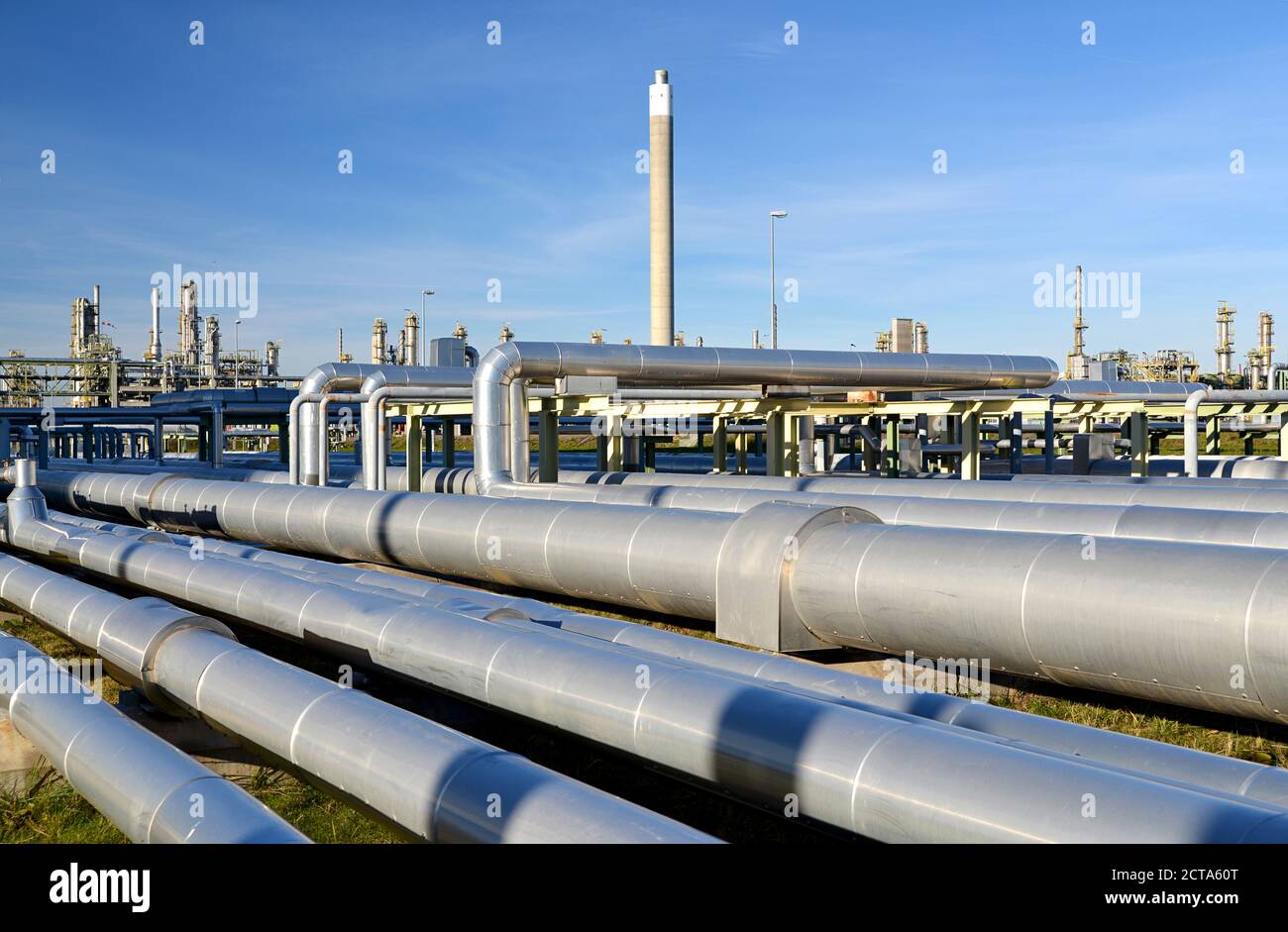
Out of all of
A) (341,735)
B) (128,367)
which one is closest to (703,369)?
(341,735)

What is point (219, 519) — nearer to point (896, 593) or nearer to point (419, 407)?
point (419, 407)

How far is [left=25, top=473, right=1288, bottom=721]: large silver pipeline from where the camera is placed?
5668 mm

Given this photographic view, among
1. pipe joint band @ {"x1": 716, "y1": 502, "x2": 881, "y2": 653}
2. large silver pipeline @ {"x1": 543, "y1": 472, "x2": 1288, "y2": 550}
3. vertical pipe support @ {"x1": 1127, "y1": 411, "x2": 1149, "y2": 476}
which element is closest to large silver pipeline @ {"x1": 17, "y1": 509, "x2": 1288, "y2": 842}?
pipe joint band @ {"x1": 716, "y1": 502, "x2": 881, "y2": 653}

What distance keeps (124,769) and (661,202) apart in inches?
1112

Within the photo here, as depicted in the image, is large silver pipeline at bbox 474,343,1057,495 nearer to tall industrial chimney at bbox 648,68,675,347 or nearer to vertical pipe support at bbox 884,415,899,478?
vertical pipe support at bbox 884,415,899,478

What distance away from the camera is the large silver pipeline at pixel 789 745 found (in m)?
3.45

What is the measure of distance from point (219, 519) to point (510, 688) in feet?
36.2

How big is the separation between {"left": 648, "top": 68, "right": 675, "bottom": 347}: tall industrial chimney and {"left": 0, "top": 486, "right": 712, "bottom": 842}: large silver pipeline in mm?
24110

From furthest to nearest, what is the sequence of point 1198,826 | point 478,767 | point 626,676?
point 626,676 → point 478,767 → point 1198,826

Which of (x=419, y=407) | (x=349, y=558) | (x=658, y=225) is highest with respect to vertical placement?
(x=658, y=225)

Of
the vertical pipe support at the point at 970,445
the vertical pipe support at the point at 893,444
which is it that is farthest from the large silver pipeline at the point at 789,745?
the vertical pipe support at the point at 893,444

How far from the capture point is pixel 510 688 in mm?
5719

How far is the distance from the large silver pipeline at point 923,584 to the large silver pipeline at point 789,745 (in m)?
1.97
